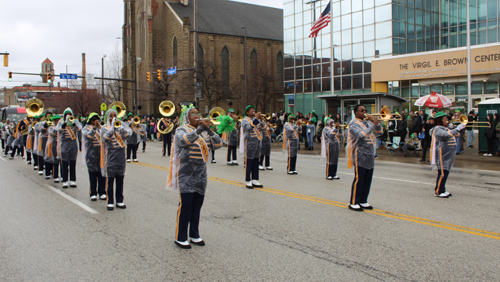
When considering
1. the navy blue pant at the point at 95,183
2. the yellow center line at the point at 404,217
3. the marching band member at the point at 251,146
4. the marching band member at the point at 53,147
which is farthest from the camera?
the marching band member at the point at 53,147

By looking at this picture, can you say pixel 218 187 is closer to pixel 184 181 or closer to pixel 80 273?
pixel 184 181

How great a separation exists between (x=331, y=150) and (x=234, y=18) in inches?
2213

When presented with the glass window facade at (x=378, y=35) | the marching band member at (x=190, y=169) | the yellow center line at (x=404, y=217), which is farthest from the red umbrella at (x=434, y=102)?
the marching band member at (x=190, y=169)

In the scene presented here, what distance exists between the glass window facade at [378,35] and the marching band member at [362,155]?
21.3 m

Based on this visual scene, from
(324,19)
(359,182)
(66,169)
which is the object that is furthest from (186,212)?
(324,19)

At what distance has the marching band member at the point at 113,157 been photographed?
26.8ft

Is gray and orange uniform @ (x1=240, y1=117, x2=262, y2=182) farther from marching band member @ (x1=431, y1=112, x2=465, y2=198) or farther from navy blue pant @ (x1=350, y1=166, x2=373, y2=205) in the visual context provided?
marching band member @ (x1=431, y1=112, x2=465, y2=198)

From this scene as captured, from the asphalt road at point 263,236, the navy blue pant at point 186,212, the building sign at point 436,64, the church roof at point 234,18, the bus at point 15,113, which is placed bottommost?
the asphalt road at point 263,236

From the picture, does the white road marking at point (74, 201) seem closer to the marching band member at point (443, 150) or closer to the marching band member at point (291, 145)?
the marching band member at point (291, 145)

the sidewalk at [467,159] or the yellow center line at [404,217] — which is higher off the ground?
the sidewalk at [467,159]

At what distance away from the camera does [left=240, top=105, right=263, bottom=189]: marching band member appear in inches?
411

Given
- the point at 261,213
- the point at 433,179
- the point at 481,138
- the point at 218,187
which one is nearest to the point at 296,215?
the point at 261,213

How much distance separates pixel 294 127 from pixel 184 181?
816cm

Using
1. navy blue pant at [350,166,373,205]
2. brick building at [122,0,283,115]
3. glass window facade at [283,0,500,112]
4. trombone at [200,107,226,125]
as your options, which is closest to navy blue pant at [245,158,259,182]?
trombone at [200,107,226,125]
